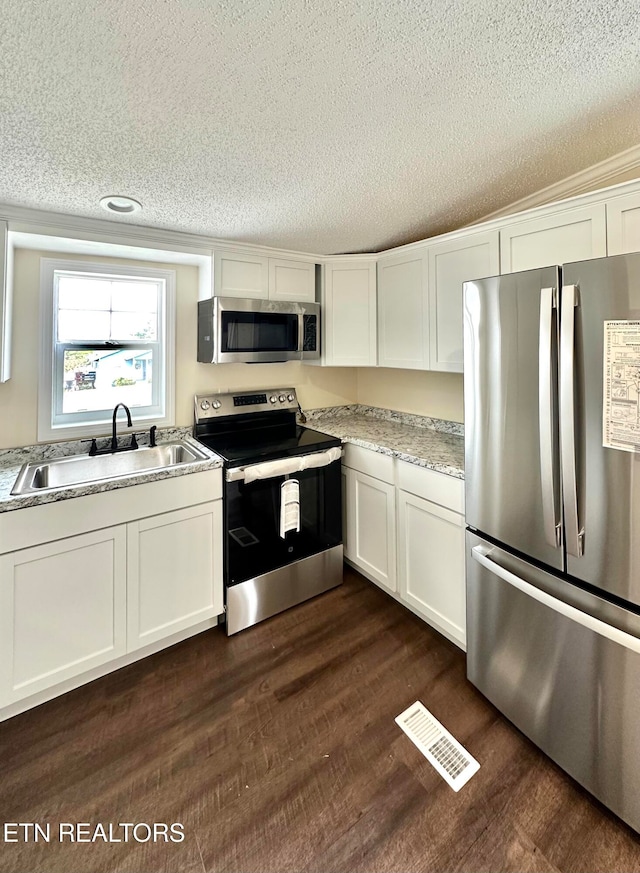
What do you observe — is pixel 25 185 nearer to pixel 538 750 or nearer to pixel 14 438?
pixel 14 438

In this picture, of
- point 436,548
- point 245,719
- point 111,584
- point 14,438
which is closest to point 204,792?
point 245,719

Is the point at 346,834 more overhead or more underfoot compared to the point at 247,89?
more underfoot

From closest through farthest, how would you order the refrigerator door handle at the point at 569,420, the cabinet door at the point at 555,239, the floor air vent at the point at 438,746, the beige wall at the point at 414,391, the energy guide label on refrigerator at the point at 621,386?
the energy guide label on refrigerator at the point at 621,386, the refrigerator door handle at the point at 569,420, the floor air vent at the point at 438,746, the cabinet door at the point at 555,239, the beige wall at the point at 414,391

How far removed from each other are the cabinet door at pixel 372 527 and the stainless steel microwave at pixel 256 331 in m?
0.95

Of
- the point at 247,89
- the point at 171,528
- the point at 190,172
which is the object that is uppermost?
the point at 190,172

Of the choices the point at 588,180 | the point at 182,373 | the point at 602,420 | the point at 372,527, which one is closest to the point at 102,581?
the point at 182,373

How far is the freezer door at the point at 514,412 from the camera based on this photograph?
1318 millimetres

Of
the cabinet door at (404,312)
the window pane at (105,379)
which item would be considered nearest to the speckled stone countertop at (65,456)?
the window pane at (105,379)

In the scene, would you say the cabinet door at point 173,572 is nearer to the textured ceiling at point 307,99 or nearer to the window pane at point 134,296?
the window pane at point 134,296

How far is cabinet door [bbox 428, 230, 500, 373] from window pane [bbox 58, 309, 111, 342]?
2021mm

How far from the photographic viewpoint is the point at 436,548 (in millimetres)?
2025

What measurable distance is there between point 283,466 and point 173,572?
2.59ft

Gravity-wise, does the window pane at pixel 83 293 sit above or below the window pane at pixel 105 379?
above

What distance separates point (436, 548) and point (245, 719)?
1171 mm
